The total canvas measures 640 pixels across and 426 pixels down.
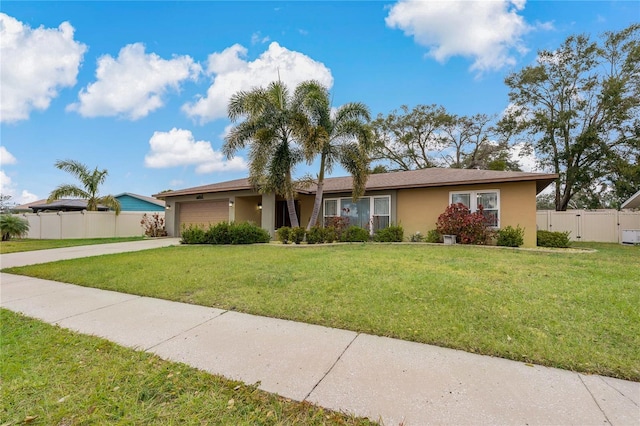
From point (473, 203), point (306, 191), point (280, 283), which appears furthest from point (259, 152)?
point (473, 203)

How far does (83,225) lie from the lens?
17.1m

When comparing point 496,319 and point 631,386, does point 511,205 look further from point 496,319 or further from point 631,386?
point 631,386

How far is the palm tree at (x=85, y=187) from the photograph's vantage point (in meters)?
17.6

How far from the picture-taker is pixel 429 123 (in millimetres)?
26656

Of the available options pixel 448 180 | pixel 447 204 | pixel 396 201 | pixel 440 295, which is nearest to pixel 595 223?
pixel 447 204

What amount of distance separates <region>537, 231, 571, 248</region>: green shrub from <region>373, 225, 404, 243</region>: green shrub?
5.08 metres

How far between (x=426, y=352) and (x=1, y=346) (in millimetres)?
4525

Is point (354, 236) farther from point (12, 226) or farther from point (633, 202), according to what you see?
point (12, 226)

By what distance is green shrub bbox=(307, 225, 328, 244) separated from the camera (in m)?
11.7

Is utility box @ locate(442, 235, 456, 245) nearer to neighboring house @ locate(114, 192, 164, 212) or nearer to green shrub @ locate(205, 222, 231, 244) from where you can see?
green shrub @ locate(205, 222, 231, 244)

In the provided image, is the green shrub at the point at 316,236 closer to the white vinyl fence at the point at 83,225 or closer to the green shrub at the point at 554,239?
the green shrub at the point at 554,239

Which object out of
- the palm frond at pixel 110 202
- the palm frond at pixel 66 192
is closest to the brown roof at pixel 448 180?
the palm frond at pixel 110 202

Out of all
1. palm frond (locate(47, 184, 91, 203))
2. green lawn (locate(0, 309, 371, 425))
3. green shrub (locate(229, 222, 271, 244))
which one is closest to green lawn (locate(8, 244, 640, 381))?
green lawn (locate(0, 309, 371, 425))

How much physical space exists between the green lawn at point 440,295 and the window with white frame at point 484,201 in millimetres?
3955
